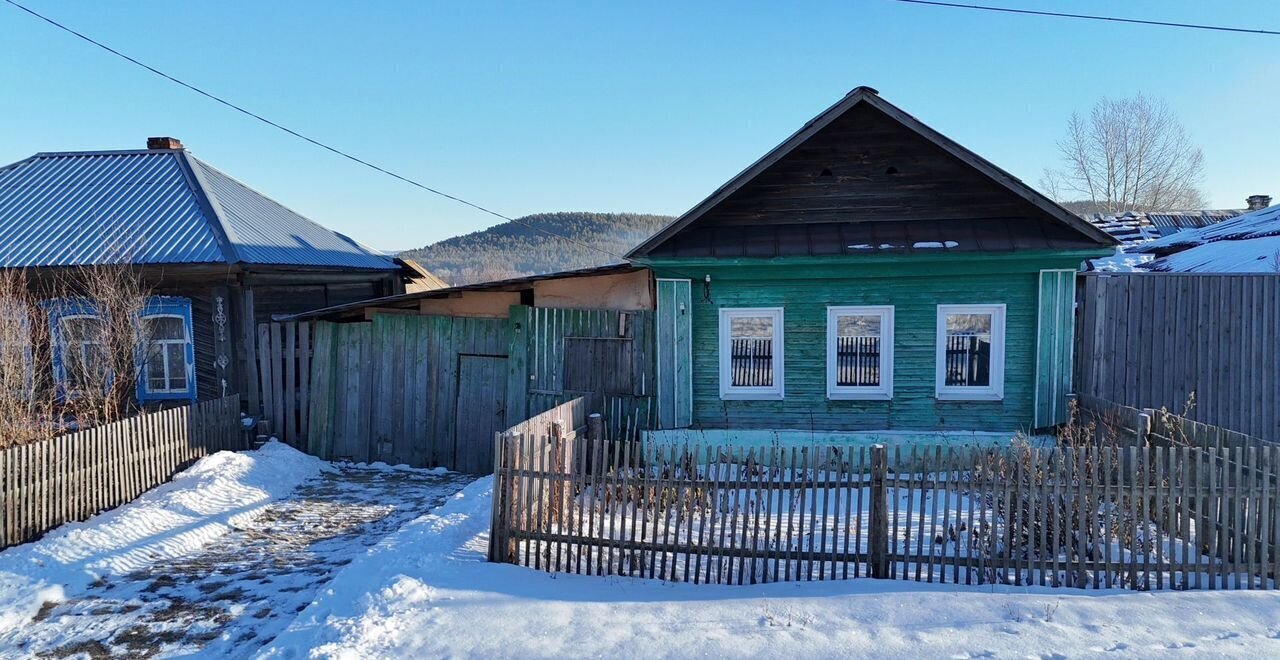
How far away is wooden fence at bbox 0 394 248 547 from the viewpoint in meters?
8.04

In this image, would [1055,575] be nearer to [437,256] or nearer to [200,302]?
[200,302]

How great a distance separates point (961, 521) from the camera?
6695 millimetres

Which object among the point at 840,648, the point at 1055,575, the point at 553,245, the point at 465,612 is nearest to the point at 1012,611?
the point at 1055,575

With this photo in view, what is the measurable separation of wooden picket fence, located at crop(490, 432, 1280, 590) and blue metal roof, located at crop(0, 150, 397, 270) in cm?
913

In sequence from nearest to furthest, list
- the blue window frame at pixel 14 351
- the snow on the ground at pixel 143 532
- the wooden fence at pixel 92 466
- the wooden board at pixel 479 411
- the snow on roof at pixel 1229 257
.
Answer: the snow on the ground at pixel 143 532
the wooden fence at pixel 92 466
the blue window frame at pixel 14 351
the snow on roof at pixel 1229 257
the wooden board at pixel 479 411

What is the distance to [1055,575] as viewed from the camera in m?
6.49

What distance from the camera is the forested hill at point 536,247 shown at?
66.2 metres

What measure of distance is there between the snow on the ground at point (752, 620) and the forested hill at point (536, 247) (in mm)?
55561

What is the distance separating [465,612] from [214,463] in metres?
6.85

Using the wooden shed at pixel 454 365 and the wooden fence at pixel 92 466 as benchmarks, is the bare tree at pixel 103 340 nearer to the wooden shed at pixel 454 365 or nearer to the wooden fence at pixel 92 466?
the wooden fence at pixel 92 466

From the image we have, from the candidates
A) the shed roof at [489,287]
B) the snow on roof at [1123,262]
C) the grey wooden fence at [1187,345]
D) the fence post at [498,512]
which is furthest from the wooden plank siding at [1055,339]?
the fence post at [498,512]

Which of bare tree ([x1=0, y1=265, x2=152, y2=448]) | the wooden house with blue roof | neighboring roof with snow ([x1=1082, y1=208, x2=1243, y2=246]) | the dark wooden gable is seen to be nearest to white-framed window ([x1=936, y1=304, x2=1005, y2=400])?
the dark wooden gable

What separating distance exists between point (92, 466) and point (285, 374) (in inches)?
177

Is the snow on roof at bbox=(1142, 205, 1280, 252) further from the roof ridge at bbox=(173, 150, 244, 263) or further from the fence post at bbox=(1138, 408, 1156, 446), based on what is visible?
the roof ridge at bbox=(173, 150, 244, 263)
